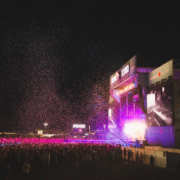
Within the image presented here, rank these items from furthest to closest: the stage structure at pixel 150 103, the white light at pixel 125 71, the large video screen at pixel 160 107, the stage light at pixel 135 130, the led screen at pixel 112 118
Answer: the led screen at pixel 112 118 < the white light at pixel 125 71 < the stage light at pixel 135 130 < the large video screen at pixel 160 107 < the stage structure at pixel 150 103

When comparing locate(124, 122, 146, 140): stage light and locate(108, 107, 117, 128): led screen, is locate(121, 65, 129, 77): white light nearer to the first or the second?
locate(124, 122, 146, 140): stage light

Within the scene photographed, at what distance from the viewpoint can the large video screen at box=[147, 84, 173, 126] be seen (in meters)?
26.4

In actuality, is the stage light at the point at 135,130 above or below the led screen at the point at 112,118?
below

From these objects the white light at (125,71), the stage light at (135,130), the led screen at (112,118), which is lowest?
the stage light at (135,130)

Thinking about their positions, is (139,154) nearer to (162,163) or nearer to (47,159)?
(162,163)

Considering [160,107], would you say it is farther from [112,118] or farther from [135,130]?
[112,118]

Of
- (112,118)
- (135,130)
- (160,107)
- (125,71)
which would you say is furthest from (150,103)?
(112,118)

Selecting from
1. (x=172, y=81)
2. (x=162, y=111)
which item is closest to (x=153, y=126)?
(x=162, y=111)

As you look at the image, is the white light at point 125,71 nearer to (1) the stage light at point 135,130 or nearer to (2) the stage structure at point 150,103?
(2) the stage structure at point 150,103

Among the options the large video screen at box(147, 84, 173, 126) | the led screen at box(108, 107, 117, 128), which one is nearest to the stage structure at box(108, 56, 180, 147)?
the large video screen at box(147, 84, 173, 126)

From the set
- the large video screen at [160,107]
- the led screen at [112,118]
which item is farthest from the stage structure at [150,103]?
the led screen at [112,118]

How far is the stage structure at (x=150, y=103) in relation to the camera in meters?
26.1

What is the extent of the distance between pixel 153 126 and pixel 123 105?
667 inches

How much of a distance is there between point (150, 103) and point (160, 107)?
3.11 metres
